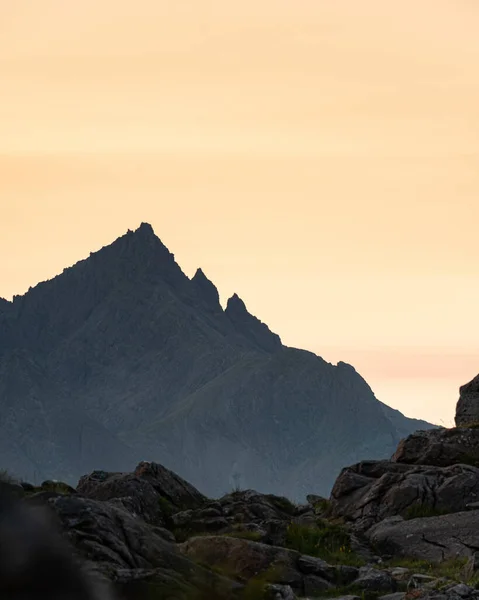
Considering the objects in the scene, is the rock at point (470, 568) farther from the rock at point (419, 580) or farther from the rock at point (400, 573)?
the rock at point (400, 573)

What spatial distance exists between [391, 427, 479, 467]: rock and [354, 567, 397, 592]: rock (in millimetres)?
12871

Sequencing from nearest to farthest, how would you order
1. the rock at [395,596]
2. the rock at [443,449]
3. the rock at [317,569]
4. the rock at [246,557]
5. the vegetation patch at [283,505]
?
the rock at [395,596], the rock at [246,557], the rock at [317,569], the vegetation patch at [283,505], the rock at [443,449]

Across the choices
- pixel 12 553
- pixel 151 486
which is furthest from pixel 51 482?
pixel 12 553

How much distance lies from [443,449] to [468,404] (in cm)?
597

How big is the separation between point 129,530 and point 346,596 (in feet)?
17.7

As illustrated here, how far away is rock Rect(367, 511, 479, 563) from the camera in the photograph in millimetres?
29750

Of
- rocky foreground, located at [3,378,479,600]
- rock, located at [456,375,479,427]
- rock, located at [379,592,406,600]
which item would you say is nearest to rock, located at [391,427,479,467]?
Result: rocky foreground, located at [3,378,479,600]

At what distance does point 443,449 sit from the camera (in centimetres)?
3834

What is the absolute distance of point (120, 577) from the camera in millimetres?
16609

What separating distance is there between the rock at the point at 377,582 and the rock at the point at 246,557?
1289 mm

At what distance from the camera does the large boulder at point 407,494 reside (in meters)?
33.6

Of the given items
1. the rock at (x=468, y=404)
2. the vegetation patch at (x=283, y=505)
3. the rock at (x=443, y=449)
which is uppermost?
the rock at (x=468, y=404)

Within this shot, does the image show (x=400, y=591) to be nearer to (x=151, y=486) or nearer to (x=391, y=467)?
(x=151, y=486)

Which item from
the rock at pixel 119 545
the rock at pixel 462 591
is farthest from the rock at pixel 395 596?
the rock at pixel 119 545
